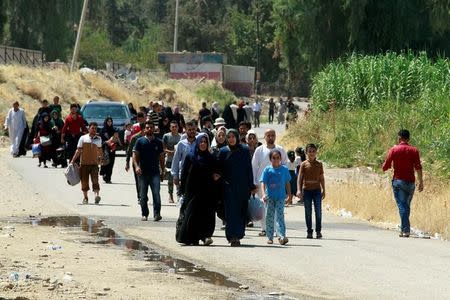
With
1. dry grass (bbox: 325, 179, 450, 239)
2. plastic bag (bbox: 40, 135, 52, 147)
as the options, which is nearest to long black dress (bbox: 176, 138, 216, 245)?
dry grass (bbox: 325, 179, 450, 239)

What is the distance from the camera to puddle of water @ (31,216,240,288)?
53.2 ft

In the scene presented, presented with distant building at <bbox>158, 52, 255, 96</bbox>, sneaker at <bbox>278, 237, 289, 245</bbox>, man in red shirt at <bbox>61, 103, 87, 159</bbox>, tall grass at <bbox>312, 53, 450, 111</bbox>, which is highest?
distant building at <bbox>158, 52, 255, 96</bbox>

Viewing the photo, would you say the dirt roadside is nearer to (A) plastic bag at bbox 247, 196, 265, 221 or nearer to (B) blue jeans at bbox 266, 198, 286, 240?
(A) plastic bag at bbox 247, 196, 265, 221

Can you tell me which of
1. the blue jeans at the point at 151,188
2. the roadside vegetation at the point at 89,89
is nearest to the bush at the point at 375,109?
the blue jeans at the point at 151,188

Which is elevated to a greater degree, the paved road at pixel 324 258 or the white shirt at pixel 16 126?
the white shirt at pixel 16 126

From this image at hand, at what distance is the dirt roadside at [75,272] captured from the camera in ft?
47.2

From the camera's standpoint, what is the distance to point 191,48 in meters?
130

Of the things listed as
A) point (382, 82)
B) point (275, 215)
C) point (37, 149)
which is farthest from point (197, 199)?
point (382, 82)

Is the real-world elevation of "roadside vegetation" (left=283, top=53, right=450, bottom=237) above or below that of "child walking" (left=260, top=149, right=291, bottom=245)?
above

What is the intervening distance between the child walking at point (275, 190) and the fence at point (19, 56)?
2289 inches

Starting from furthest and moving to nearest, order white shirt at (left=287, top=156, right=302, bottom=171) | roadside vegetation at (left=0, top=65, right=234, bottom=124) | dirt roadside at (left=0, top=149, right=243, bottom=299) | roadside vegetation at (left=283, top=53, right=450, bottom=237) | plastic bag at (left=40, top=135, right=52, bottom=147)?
roadside vegetation at (left=0, top=65, right=234, bottom=124)
plastic bag at (left=40, top=135, right=52, bottom=147)
roadside vegetation at (left=283, top=53, right=450, bottom=237)
white shirt at (left=287, top=156, right=302, bottom=171)
dirt roadside at (left=0, top=149, right=243, bottom=299)

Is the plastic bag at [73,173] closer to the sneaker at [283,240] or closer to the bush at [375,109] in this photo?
the sneaker at [283,240]

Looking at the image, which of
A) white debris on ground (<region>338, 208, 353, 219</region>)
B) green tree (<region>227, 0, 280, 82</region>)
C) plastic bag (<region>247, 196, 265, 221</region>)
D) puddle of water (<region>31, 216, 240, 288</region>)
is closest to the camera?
puddle of water (<region>31, 216, 240, 288</region>)

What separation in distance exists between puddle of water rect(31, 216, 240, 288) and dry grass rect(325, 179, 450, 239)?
18.6 feet
